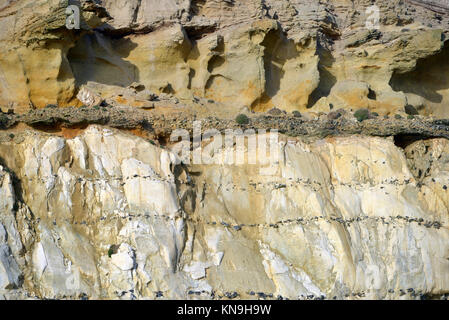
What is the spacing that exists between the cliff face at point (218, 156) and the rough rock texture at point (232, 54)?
7 centimetres

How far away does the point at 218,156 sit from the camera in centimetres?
2602

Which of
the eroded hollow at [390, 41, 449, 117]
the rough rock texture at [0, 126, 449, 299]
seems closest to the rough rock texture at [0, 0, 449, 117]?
the eroded hollow at [390, 41, 449, 117]

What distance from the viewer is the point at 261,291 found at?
22.6 meters

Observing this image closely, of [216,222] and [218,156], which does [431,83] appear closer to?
[218,156]

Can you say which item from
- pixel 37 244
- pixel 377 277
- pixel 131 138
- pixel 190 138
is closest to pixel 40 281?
pixel 37 244

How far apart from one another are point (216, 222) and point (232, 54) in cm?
845

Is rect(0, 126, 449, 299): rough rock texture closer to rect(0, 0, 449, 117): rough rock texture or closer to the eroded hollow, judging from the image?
rect(0, 0, 449, 117): rough rock texture

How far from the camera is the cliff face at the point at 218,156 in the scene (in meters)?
22.1

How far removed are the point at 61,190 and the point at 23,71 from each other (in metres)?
5.83

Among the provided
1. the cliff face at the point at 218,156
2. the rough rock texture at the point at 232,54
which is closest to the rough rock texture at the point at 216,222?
the cliff face at the point at 218,156

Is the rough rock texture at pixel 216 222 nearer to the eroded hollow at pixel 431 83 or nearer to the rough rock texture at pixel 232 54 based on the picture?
the rough rock texture at pixel 232 54

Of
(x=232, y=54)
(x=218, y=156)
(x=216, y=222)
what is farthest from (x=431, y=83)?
(x=216, y=222)

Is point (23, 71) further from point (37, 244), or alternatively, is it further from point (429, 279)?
point (429, 279)

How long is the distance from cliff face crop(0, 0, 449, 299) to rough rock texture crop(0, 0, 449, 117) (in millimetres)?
70
